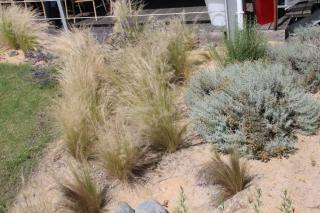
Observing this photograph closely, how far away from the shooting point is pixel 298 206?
11.1ft

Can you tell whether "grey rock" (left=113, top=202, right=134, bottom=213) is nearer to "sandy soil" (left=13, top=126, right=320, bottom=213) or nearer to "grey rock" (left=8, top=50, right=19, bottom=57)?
"sandy soil" (left=13, top=126, right=320, bottom=213)

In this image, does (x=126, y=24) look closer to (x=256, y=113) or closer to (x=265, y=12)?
(x=265, y=12)

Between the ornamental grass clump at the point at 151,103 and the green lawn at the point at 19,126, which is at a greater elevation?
the ornamental grass clump at the point at 151,103

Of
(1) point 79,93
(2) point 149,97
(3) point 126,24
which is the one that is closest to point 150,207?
(2) point 149,97

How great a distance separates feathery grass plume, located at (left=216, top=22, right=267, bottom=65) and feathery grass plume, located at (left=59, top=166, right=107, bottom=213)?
2165 mm

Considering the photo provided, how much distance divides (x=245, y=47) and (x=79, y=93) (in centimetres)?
179

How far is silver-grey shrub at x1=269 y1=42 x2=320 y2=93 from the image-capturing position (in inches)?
191

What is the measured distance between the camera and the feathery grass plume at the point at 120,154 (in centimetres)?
404

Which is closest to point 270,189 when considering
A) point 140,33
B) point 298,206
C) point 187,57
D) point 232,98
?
point 298,206

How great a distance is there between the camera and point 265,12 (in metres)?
6.73

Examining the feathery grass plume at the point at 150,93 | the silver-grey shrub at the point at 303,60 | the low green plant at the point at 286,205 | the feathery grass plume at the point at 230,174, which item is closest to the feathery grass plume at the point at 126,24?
the feathery grass plume at the point at 150,93

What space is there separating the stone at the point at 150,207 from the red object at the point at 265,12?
3802mm

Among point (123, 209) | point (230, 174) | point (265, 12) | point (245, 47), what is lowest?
point (123, 209)

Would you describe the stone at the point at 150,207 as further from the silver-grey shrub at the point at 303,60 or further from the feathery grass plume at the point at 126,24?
the feathery grass plume at the point at 126,24
